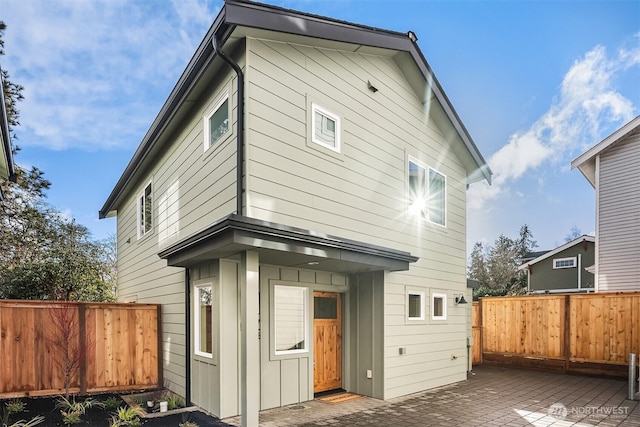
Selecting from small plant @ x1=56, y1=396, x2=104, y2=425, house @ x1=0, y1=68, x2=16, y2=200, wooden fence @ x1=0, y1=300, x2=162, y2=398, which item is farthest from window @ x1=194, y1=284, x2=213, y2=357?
house @ x1=0, y1=68, x2=16, y2=200

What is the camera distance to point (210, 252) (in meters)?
5.66

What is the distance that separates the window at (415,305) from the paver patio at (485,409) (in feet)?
4.84

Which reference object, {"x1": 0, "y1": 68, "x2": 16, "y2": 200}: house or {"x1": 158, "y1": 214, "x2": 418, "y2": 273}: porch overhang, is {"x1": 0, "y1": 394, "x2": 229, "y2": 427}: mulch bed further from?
{"x1": 0, "y1": 68, "x2": 16, "y2": 200}: house

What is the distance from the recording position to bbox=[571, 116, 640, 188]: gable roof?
1316 cm

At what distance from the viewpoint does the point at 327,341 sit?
785 centimetres

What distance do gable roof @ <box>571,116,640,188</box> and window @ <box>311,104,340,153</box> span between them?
11145 mm

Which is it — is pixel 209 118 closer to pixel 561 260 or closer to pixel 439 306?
pixel 439 306

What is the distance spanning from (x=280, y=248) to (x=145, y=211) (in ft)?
21.4

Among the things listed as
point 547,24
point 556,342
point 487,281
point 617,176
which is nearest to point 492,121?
point 487,281

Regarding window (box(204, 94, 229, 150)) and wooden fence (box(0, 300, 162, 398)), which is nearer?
window (box(204, 94, 229, 150))

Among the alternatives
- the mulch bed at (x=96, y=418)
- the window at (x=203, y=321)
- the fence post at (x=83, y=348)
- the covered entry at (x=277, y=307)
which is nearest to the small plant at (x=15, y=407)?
the mulch bed at (x=96, y=418)

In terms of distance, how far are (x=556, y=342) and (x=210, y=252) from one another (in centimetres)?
985

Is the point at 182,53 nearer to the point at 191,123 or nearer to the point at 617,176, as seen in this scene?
the point at 191,123

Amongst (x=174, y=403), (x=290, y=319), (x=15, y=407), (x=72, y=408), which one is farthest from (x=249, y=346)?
(x=15, y=407)
